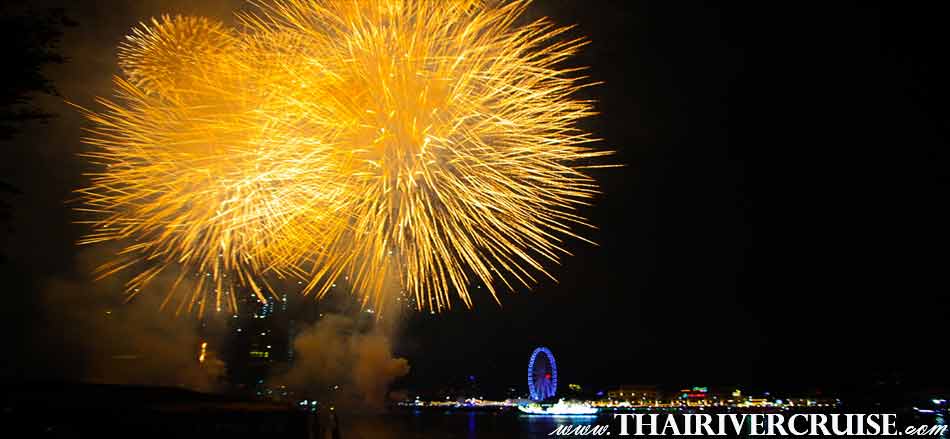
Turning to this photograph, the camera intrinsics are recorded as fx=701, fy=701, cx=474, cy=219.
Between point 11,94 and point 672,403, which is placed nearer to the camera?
point 11,94

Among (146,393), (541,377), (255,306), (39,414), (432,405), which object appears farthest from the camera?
(432,405)

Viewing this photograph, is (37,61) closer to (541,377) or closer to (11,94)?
(11,94)

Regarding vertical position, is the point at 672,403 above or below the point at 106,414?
below

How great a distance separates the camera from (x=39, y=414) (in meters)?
8.59

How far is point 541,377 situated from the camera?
4520 inches

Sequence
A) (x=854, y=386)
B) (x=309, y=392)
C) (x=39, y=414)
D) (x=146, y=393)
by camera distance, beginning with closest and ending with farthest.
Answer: (x=39, y=414)
(x=146, y=393)
(x=309, y=392)
(x=854, y=386)

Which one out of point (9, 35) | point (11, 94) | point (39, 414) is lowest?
point (39, 414)

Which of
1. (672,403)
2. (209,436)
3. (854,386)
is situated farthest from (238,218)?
(672,403)

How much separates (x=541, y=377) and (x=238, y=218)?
105011 mm

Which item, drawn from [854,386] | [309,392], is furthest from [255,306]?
[854,386]

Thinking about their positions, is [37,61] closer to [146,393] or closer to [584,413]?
[146,393]

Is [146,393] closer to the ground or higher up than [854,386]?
higher up

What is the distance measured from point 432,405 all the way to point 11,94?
190647mm

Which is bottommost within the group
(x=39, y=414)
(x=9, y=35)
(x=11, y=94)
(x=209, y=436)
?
(x=209, y=436)
